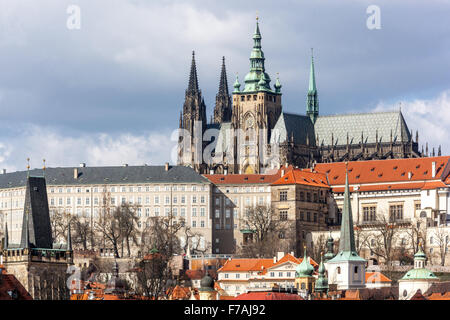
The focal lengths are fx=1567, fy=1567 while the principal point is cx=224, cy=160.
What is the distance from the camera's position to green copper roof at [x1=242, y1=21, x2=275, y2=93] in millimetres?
185625

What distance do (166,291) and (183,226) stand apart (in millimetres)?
39401

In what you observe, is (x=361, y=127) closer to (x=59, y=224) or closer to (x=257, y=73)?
(x=257, y=73)

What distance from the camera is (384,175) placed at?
165 m

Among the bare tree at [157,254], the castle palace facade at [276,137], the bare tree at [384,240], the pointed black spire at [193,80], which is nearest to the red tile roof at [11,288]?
the bare tree at [157,254]

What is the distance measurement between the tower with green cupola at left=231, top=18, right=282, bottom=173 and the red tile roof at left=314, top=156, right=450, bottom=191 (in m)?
11.0

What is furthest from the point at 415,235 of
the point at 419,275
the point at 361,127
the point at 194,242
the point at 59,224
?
the point at 59,224

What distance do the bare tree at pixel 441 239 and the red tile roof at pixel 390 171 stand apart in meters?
11.8

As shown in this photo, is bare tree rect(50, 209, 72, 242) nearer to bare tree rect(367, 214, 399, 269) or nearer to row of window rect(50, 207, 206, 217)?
row of window rect(50, 207, 206, 217)

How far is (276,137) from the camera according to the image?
593ft

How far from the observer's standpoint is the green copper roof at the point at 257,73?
18562cm

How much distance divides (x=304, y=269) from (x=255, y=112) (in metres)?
58.0

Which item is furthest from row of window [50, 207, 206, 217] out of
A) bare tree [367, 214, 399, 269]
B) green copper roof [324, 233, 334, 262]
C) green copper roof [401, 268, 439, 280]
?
green copper roof [401, 268, 439, 280]
